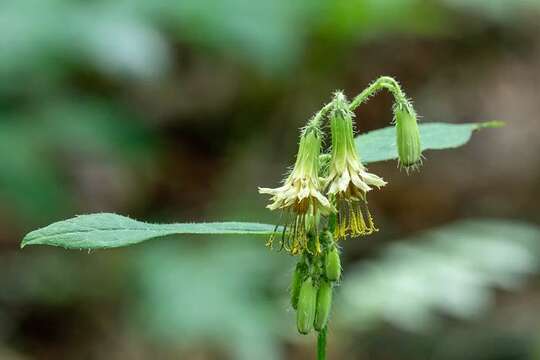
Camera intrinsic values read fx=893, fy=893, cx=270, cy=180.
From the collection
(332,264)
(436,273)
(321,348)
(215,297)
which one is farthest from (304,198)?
(436,273)

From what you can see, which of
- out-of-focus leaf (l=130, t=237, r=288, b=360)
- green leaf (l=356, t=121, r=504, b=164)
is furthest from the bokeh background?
green leaf (l=356, t=121, r=504, b=164)

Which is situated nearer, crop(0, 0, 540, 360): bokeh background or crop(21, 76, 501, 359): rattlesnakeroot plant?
crop(21, 76, 501, 359): rattlesnakeroot plant

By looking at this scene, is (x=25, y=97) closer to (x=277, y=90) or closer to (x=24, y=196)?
(x=24, y=196)

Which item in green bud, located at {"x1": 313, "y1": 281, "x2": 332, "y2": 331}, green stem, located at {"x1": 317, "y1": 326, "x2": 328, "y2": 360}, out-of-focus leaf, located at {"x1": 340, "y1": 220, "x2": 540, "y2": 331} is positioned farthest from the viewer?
out-of-focus leaf, located at {"x1": 340, "y1": 220, "x2": 540, "y2": 331}

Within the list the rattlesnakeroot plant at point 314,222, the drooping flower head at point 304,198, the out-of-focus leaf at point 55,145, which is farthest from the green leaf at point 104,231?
the out-of-focus leaf at point 55,145

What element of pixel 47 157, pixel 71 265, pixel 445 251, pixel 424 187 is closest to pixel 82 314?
pixel 71 265

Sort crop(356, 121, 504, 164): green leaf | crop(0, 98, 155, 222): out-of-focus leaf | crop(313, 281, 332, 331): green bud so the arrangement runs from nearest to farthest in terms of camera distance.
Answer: crop(313, 281, 332, 331): green bud < crop(356, 121, 504, 164): green leaf < crop(0, 98, 155, 222): out-of-focus leaf

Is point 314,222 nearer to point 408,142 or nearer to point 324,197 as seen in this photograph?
point 324,197

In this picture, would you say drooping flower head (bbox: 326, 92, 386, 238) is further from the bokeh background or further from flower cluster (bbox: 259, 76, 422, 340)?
the bokeh background
